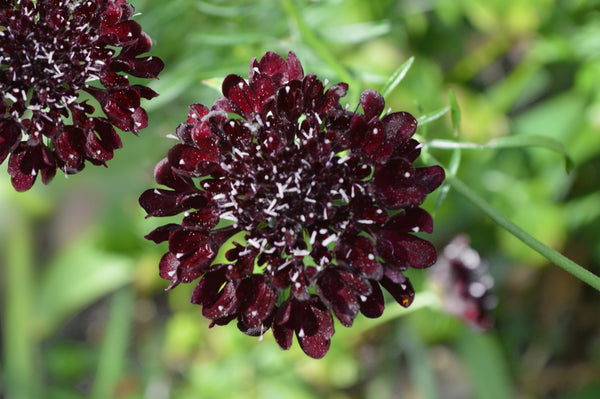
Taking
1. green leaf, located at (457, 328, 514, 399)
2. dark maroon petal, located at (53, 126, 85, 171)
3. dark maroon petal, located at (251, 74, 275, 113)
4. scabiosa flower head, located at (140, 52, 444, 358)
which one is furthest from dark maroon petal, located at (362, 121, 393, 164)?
green leaf, located at (457, 328, 514, 399)

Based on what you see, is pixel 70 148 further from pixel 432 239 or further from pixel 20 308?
pixel 20 308

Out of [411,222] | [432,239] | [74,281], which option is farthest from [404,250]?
[74,281]

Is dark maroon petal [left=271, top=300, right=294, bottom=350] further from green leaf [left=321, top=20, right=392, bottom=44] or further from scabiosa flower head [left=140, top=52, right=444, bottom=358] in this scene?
green leaf [left=321, top=20, right=392, bottom=44]

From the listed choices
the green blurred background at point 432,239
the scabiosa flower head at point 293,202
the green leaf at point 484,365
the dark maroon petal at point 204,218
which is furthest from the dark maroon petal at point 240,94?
the green leaf at point 484,365

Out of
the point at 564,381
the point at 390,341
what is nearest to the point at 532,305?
the point at 564,381

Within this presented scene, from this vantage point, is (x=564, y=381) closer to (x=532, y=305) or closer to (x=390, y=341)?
(x=532, y=305)

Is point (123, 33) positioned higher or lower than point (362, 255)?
higher
